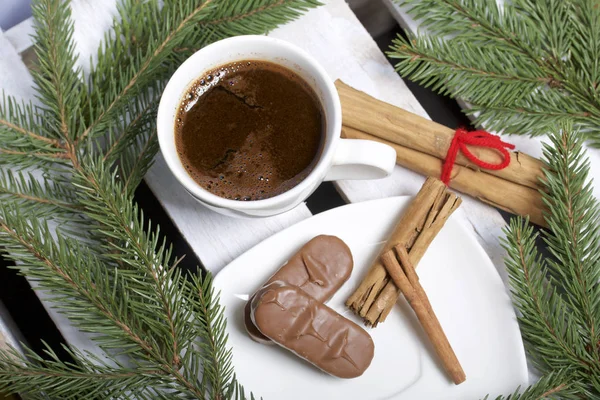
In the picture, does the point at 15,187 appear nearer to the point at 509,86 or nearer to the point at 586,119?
the point at 509,86

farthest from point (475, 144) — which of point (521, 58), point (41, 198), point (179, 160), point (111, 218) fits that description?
point (41, 198)

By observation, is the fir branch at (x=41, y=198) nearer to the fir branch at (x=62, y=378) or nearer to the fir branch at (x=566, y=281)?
the fir branch at (x=62, y=378)

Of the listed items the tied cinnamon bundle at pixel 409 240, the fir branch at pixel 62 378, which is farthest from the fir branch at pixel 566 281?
the fir branch at pixel 62 378

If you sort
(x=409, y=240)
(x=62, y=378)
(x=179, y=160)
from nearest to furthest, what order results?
(x=62, y=378), (x=179, y=160), (x=409, y=240)

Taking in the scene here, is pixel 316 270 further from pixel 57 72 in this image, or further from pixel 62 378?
pixel 57 72

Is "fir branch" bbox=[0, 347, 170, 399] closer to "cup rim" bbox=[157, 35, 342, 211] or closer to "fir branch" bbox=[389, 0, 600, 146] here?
"cup rim" bbox=[157, 35, 342, 211]

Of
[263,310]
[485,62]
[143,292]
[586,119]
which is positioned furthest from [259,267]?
[586,119]
